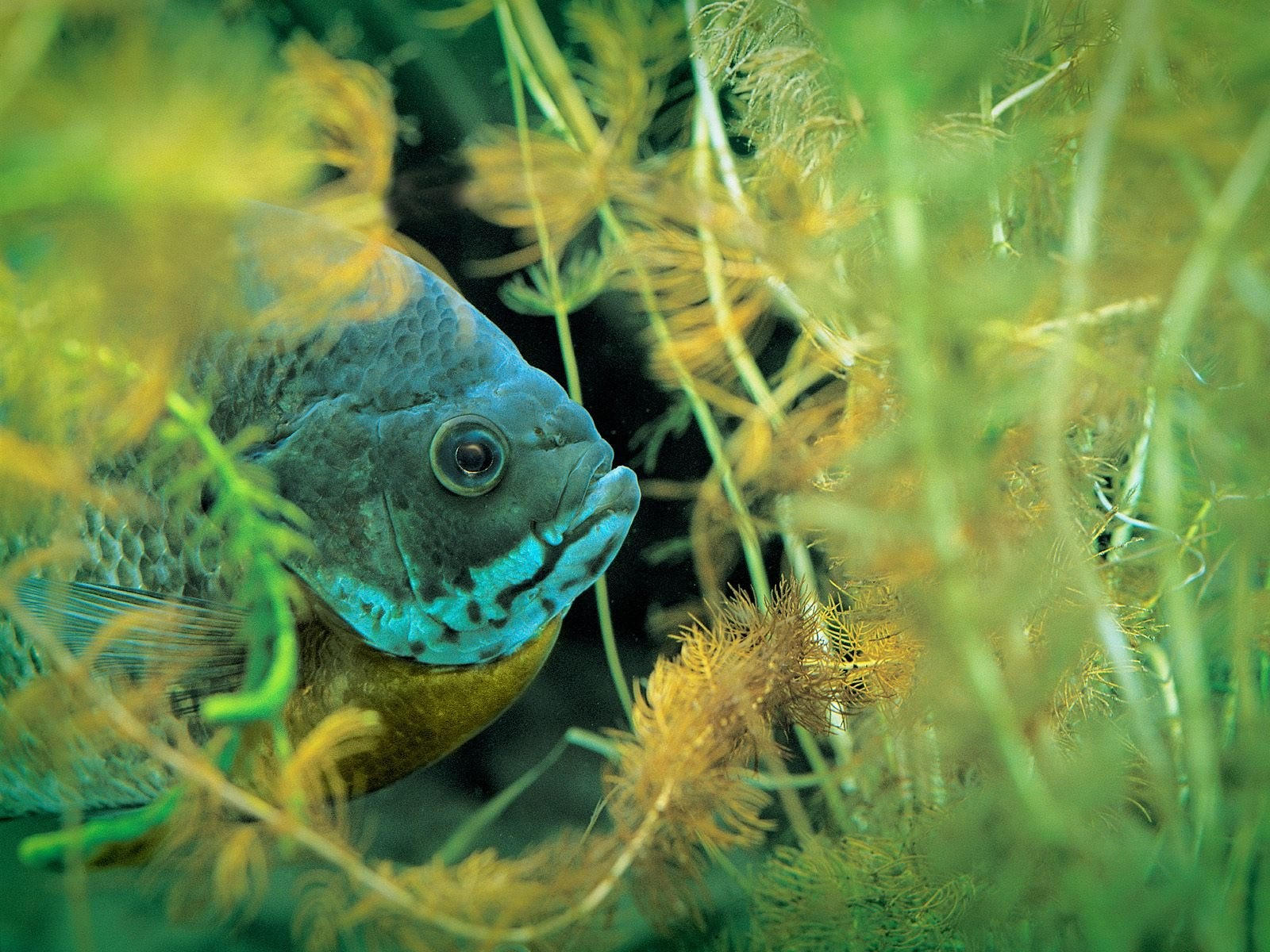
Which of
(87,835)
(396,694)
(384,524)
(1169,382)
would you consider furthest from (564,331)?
(87,835)

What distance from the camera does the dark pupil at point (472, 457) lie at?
196cm

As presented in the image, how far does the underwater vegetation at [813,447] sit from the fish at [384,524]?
6cm

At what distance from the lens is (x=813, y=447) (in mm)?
2055

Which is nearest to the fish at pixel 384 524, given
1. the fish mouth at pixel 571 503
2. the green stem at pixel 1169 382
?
the fish mouth at pixel 571 503

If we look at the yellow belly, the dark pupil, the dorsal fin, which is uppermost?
the dark pupil

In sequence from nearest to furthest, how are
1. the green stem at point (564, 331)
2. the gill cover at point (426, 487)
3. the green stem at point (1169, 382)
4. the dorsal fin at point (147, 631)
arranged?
the green stem at point (1169, 382) < the dorsal fin at point (147, 631) < the gill cover at point (426, 487) < the green stem at point (564, 331)

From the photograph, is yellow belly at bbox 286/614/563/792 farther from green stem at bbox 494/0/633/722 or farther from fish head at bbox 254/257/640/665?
green stem at bbox 494/0/633/722

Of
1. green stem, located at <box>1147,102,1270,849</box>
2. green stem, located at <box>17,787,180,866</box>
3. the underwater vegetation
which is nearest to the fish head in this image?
the underwater vegetation

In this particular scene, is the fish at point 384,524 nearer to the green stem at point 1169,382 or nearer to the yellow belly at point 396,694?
the yellow belly at point 396,694

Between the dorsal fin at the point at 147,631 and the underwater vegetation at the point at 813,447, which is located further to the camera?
the dorsal fin at the point at 147,631

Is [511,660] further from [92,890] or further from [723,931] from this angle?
[92,890]

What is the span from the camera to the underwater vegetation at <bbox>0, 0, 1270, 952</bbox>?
1.21 meters

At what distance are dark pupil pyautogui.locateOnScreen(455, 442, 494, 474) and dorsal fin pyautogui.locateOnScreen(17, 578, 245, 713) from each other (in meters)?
0.61

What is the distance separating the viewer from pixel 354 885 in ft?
4.67
